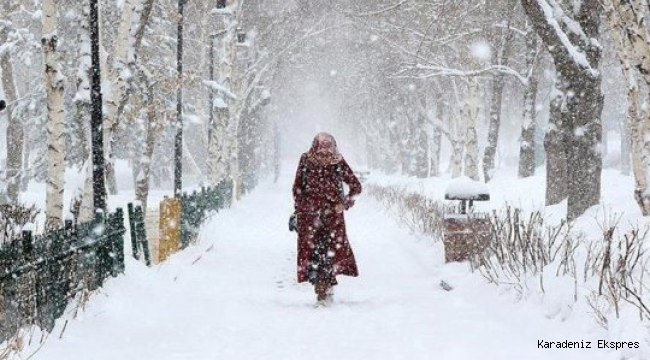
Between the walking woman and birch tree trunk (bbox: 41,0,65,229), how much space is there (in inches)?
138

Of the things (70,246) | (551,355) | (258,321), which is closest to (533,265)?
(551,355)

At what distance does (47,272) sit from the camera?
5.31 meters

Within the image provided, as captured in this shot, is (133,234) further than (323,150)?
Yes

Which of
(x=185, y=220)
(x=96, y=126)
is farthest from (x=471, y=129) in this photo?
(x=96, y=126)

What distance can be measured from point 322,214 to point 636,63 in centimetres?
411

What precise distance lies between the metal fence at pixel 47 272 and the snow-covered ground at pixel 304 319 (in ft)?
0.68

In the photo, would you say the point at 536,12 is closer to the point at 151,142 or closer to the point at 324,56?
the point at 151,142

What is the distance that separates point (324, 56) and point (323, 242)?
3307 cm

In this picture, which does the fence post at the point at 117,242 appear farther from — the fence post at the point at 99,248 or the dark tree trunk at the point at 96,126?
the dark tree trunk at the point at 96,126

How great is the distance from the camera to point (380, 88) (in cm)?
3241

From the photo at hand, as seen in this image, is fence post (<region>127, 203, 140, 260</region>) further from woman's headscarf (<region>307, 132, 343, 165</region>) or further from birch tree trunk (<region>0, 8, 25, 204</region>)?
birch tree trunk (<region>0, 8, 25, 204</region>)

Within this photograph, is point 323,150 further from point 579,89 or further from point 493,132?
point 493,132

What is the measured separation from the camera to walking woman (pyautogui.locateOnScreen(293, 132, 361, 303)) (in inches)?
285

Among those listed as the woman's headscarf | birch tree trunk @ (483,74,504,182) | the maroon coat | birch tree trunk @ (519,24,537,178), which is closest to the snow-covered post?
birch tree trunk @ (483,74,504,182)
